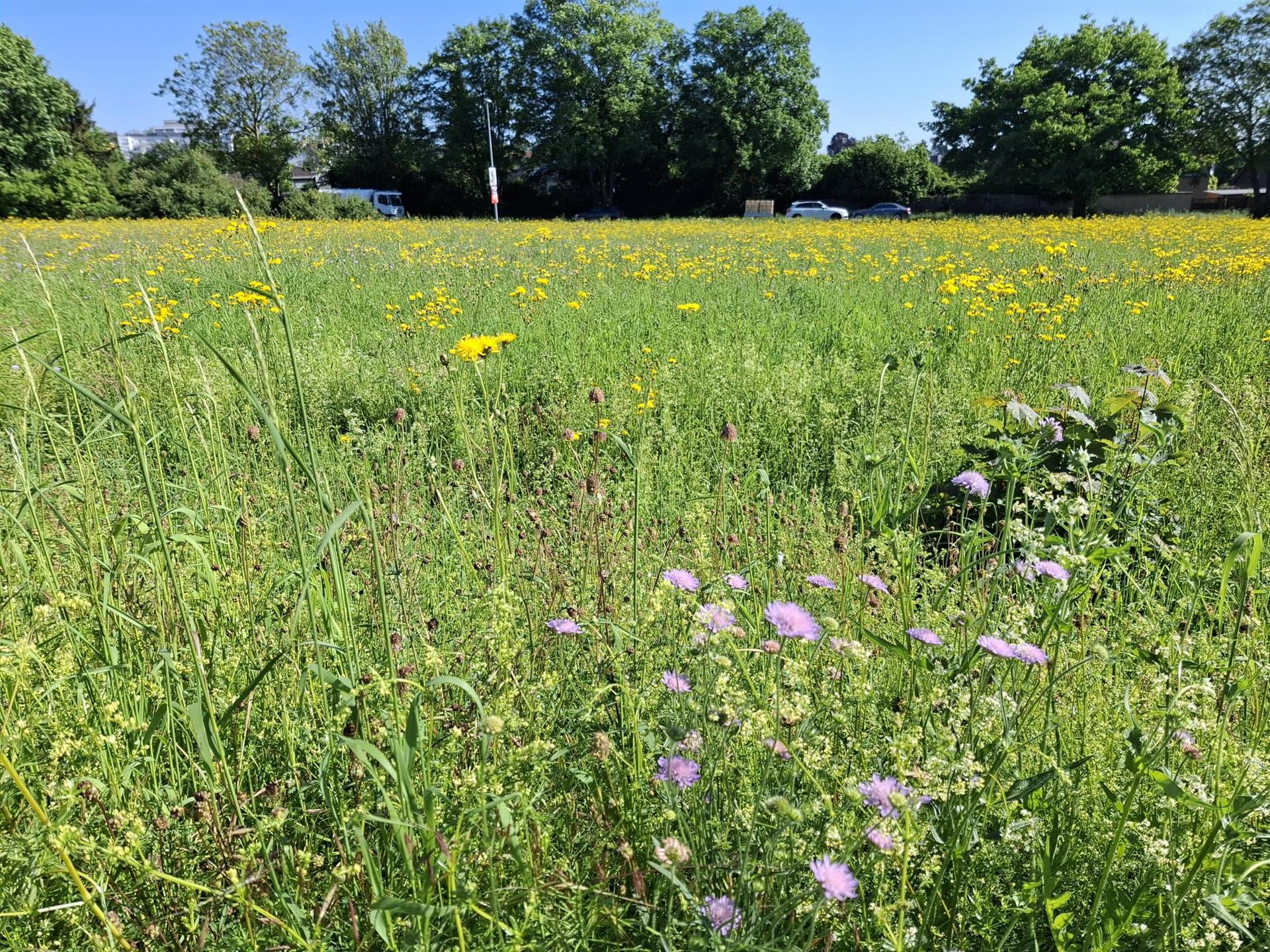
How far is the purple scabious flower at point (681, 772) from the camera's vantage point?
1.07 metres

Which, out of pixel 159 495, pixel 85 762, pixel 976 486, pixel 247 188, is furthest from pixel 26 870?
pixel 247 188

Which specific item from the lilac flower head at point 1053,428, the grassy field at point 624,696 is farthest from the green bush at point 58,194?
the lilac flower head at point 1053,428

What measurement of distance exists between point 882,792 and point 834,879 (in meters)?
0.15

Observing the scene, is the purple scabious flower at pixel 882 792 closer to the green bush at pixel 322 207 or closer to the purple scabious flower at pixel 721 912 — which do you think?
the purple scabious flower at pixel 721 912

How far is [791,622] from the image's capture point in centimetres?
123

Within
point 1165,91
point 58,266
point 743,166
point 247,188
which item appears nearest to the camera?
point 58,266

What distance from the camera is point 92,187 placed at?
78.3 ft

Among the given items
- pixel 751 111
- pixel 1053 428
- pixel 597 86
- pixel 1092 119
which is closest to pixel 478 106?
pixel 597 86

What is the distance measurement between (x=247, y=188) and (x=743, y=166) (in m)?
25.8

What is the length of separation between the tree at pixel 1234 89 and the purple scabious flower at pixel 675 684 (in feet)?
135

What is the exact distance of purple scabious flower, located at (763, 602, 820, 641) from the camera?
1188 millimetres

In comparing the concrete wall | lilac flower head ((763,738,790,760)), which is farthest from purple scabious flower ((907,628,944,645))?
the concrete wall

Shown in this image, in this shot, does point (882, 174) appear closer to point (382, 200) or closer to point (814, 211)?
point (814, 211)

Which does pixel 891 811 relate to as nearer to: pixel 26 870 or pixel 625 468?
pixel 26 870
